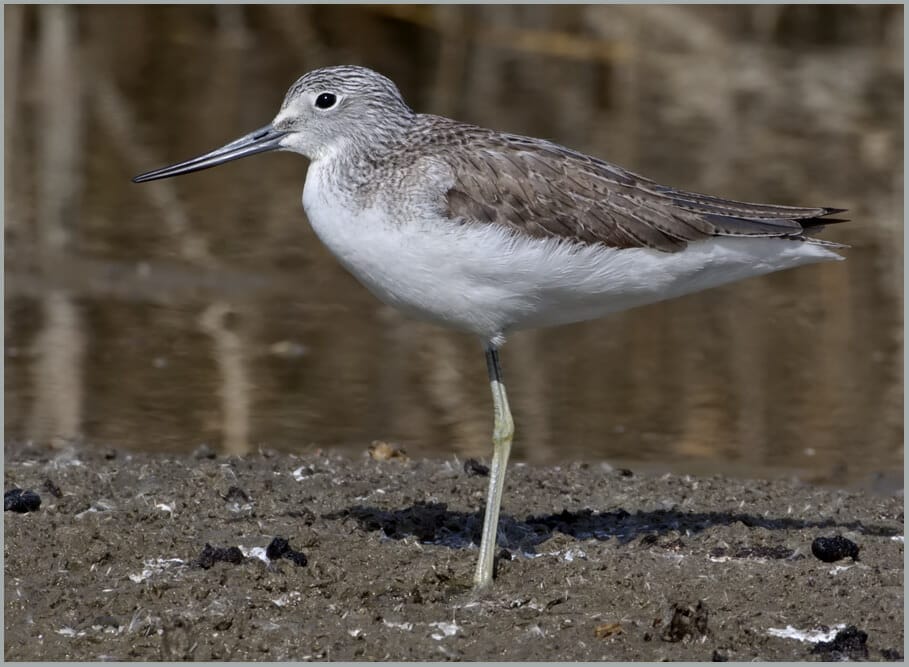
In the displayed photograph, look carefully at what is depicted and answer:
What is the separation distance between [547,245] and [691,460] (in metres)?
3.59

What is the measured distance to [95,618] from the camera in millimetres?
6730

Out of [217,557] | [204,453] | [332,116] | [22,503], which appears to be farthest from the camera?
[204,453]

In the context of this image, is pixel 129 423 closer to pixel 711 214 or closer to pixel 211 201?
pixel 711 214

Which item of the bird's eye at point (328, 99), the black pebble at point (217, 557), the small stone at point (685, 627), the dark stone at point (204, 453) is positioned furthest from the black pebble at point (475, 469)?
the small stone at point (685, 627)

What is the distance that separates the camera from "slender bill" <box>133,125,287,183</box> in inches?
314

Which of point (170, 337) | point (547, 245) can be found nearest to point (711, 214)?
point (547, 245)

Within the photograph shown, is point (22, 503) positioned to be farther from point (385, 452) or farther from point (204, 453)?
point (385, 452)

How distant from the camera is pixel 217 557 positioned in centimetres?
732

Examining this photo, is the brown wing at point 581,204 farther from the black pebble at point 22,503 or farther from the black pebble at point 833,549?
the black pebble at point 22,503

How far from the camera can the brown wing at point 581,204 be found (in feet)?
24.0

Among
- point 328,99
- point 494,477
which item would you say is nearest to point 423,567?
point 494,477

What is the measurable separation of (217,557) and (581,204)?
2.48 m

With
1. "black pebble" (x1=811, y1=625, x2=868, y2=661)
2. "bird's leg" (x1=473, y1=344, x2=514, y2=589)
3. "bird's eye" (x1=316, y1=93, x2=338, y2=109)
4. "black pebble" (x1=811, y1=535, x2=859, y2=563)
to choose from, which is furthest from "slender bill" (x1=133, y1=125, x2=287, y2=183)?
"black pebble" (x1=811, y1=625, x2=868, y2=661)

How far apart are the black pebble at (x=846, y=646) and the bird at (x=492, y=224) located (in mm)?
1635
